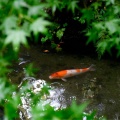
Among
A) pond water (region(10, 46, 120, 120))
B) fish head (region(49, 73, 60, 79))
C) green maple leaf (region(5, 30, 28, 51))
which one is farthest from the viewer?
fish head (region(49, 73, 60, 79))

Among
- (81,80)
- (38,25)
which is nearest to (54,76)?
(81,80)

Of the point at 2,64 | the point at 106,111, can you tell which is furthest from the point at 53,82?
the point at 2,64

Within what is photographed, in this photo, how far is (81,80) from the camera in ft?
20.0

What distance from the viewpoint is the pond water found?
17.5 ft

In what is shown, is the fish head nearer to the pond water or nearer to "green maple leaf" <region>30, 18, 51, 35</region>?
the pond water


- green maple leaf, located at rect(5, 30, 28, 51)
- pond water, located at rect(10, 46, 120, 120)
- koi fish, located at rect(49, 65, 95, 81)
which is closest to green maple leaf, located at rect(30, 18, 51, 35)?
green maple leaf, located at rect(5, 30, 28, 51)

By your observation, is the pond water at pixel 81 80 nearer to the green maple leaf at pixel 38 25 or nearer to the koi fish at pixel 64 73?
the koi fish at pixel 64 73

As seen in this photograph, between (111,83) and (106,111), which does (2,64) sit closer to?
(106,111)

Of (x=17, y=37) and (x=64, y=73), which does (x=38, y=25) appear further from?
(x=64, y=73)

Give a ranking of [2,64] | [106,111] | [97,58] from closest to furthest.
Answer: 1. [2,64]
2. [106,111]
3. [97,58]

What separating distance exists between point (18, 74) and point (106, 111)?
6.71ft

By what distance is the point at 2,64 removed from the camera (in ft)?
5.56

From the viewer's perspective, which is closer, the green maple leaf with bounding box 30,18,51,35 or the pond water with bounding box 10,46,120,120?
the green maple leaf with bounding box 30,18,51,35

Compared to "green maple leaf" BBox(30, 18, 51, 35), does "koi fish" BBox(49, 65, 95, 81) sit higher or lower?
lower
